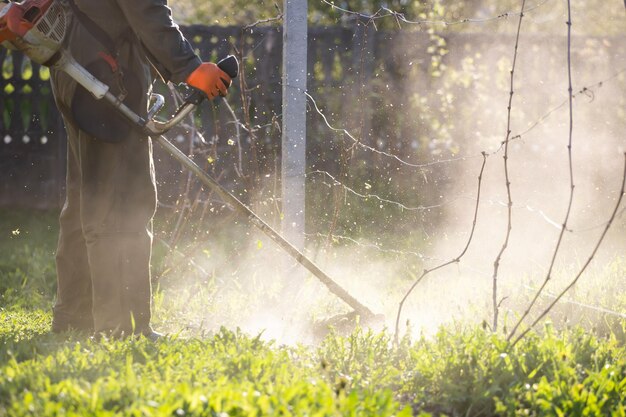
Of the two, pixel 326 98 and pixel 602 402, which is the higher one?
pixel 326 98

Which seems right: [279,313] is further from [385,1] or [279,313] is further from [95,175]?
[385,1]

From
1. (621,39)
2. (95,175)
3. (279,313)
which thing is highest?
(621,39)

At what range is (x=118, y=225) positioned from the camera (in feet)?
13.7

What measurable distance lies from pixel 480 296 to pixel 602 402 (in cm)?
199

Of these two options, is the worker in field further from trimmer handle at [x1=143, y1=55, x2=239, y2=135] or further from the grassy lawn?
the grassy lawn

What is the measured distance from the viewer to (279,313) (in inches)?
196

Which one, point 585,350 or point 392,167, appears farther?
point 392,167

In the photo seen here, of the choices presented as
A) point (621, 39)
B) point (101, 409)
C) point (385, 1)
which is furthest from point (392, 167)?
point (101, 409)

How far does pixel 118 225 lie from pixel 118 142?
36cm

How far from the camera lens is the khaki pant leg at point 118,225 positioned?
4109 millimetres

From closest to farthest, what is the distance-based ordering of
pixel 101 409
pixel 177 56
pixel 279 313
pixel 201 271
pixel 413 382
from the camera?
1. pixel 101 409
2. pixel 413 382
3. pixel 177 56
4. pixel 279 313
5. pixel 201 271

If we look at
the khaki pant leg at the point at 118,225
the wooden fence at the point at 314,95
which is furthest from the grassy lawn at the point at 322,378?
the wooden fence at the point at 314,95

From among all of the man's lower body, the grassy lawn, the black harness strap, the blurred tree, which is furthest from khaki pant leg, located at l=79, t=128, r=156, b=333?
the blurred tree

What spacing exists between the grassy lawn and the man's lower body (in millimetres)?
231
